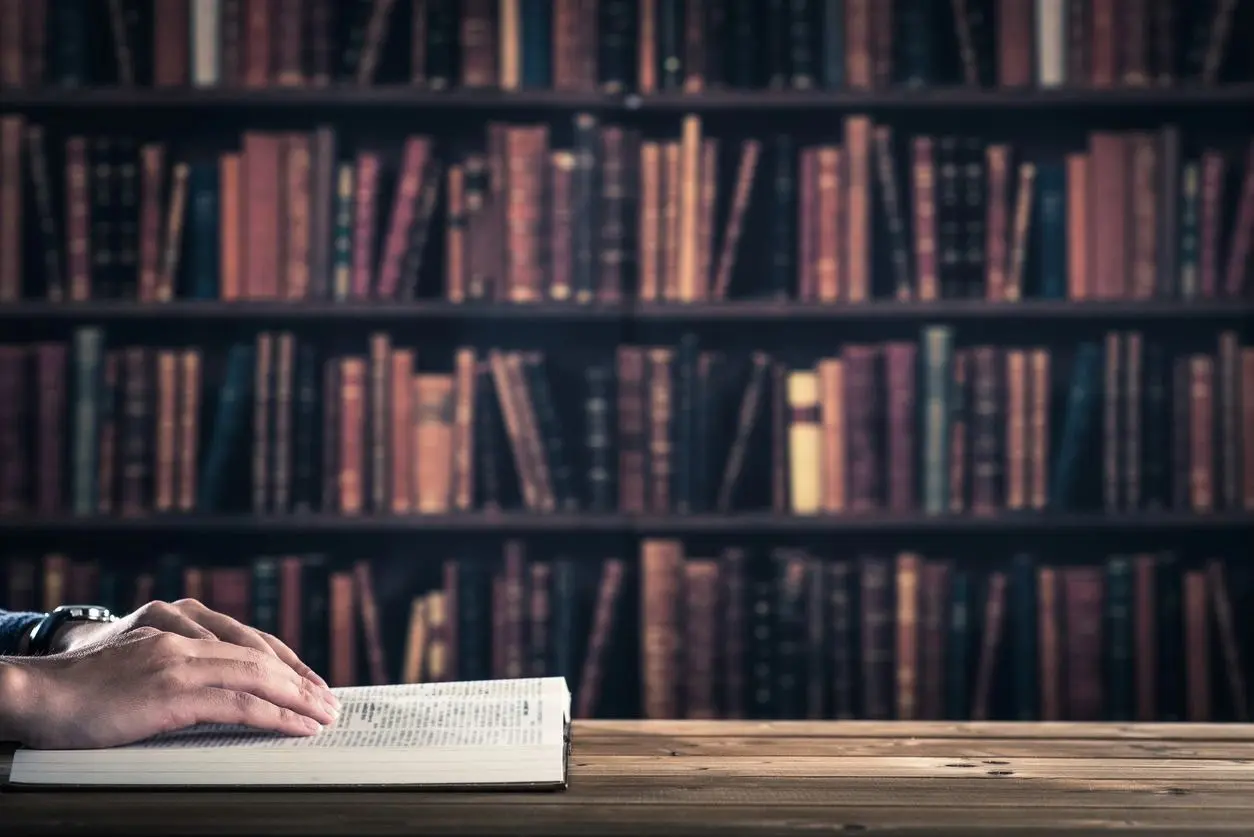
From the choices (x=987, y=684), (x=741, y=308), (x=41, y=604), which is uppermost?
(x=741, y=308)

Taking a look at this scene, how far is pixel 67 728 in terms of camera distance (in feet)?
2.52

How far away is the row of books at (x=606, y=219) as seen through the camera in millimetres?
2270

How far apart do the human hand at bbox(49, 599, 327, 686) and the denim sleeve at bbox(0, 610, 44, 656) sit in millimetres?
51

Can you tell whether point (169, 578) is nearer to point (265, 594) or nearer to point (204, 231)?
point (265, 594)

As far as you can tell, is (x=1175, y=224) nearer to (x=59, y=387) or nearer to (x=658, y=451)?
(x=658, y=451)

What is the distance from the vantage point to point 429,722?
32.7 inches

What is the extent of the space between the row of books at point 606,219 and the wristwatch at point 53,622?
4.18 feet

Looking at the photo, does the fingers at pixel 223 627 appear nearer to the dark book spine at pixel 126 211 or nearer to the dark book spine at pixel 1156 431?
the dark book spine at pixel 126 211

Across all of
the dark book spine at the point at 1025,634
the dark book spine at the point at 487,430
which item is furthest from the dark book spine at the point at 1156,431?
the dark book spine at the point at 487,430

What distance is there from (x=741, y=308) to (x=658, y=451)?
28 cm

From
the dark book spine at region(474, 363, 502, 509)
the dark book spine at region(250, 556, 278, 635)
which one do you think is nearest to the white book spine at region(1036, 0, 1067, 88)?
the dark book spine at region(474, 363, 502, 509)

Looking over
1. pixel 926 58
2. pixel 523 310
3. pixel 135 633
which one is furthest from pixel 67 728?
pixel 926 58

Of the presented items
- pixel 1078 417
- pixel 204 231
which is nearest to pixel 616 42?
pixel 204 231

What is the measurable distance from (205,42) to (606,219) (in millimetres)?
754
